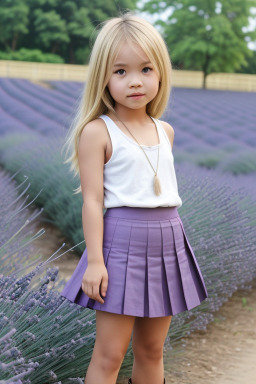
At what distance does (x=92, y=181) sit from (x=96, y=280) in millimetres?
268

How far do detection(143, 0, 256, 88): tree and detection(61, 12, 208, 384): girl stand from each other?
22.7 meters

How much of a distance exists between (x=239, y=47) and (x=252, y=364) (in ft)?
77.2

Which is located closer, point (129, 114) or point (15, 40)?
point (129, 114)

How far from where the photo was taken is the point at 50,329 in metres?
1.77

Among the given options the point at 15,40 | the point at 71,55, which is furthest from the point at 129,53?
the point at 71,55

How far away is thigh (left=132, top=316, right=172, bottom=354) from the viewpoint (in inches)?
64.9

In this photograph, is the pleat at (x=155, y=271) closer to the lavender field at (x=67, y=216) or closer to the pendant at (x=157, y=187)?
the pendant at (x=157, y=187)

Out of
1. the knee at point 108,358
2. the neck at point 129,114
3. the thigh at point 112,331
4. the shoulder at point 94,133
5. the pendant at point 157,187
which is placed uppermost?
the neck at point 129,114

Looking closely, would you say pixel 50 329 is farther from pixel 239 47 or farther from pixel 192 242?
pixel 239 47

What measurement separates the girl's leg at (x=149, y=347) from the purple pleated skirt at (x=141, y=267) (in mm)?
103

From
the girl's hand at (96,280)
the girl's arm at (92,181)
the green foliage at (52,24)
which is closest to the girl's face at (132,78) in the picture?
the girl's arm at (92,181)

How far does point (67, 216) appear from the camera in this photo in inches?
152

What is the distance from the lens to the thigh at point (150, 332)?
1649 millimetres

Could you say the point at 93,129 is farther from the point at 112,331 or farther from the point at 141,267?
the point at 112,331
